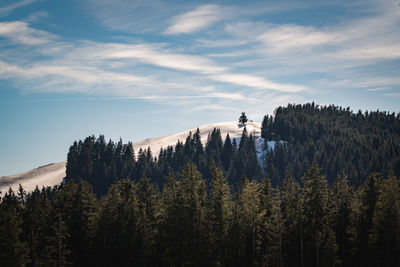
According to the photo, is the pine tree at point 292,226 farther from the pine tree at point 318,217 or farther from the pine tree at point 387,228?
the pine tree at point 387,228

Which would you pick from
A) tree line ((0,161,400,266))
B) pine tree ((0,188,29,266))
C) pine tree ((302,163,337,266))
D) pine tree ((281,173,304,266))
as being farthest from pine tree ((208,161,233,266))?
pine tree ((0,188,29,266))

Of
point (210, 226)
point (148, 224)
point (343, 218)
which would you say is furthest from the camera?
point (343, 218)

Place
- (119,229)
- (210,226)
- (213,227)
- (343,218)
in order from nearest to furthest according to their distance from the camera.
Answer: (210,226) → (213,227) → (119,229) → (343,218)

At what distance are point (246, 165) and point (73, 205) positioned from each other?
133 m

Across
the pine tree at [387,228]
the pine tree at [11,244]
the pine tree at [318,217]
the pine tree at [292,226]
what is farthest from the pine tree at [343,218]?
the pine tree at [11,244]

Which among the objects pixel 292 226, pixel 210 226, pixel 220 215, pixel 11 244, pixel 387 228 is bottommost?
pixel 387 228

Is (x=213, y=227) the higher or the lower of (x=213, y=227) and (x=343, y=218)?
the higher

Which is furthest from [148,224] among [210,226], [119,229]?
[210,226]

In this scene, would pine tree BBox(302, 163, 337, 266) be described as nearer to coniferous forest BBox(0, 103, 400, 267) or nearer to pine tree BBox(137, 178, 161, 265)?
coniferous forest BBox(0, 103, 400, 267)

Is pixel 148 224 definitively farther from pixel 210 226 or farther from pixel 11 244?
pixel 11 244

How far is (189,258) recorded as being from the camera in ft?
156

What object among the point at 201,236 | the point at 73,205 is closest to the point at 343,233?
the point at 201,236

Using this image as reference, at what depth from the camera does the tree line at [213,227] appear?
48.2m

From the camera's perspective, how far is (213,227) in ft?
166
